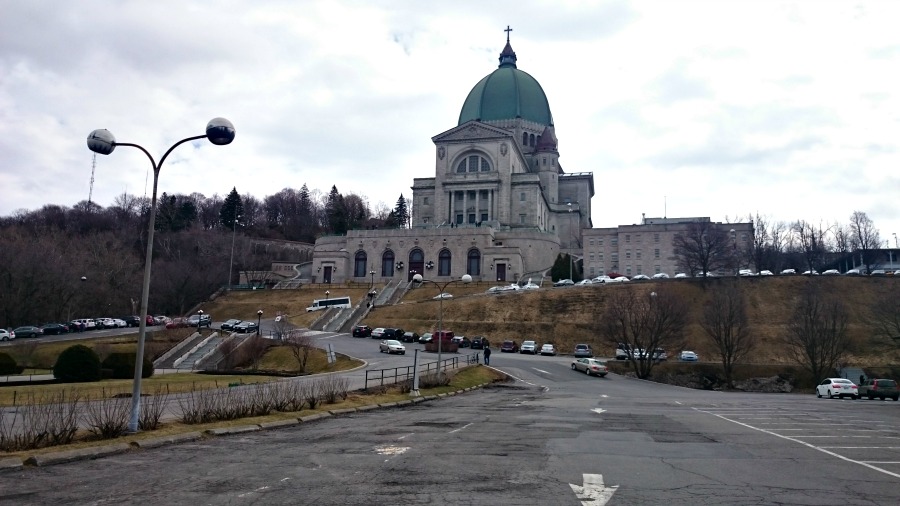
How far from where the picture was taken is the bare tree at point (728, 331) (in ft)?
191

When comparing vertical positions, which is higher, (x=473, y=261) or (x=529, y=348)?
(x=473, y=261)

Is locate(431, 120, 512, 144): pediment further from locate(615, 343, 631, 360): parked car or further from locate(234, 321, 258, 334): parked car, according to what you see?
locate(615, 343, 631, 360): parked car

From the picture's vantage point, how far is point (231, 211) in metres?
147

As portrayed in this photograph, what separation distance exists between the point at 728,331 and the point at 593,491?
174 ft

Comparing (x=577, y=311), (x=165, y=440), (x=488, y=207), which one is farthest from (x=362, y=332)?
(x=165, y=440)

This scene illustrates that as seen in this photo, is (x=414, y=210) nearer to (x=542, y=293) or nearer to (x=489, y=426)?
(x=542, y=293)

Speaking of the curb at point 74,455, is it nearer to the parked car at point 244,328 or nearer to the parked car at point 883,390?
the parked car at point 883,390

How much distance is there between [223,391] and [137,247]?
12155 cm

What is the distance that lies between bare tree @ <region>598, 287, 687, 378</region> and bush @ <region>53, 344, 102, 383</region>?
1536 inches

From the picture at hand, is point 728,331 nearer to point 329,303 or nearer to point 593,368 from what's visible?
point 593,368

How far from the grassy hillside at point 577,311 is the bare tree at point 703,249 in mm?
8286

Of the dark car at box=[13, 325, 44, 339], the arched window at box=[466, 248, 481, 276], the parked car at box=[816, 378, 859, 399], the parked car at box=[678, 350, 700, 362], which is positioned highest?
the arched window at box=[466, 248, 481, 276]

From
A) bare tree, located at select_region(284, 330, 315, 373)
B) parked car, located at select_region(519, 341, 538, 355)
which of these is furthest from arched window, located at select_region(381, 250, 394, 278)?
bare tree, located at select_region(284, 330, 315, 373)

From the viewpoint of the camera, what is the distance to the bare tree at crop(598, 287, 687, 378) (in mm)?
56219
